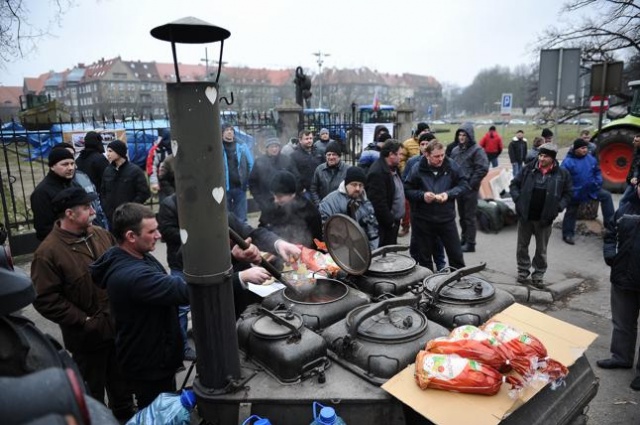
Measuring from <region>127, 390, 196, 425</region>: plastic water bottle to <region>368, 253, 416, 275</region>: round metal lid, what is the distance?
1.54 metres

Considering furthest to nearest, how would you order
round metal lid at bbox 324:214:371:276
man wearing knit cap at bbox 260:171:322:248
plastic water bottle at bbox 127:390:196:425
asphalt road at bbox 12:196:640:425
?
man wearing knit cap at bbox 260:171:322:248
asphalt road at bbox 12:196:640:425
round metal lid at bbox 324:214:371:276
plastic water bottle at bbox 127:390:196:425

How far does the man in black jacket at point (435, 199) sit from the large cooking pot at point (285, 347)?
3.48 m

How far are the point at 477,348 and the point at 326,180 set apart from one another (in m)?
4.48

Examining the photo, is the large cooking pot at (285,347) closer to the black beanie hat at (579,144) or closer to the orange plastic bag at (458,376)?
the orange plastic bag at (458,376)

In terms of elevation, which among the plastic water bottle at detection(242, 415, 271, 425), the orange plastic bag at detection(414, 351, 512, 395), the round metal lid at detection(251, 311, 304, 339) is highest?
the round metal lid at detection(251, 311, 304, 339)

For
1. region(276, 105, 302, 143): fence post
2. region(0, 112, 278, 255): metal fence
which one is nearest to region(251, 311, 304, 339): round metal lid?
region(0, 112, 278, 255): metal fence

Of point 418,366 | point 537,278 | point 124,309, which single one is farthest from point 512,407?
point 537,278

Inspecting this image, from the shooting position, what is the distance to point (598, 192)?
780cm

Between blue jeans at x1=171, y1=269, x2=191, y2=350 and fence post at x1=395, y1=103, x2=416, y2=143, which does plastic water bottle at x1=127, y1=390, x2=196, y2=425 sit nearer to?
blue jeans at x1=171, y1=269, x2=191, y2=350

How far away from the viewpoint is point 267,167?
22.3 ft

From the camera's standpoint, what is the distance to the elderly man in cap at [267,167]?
6.64 metres

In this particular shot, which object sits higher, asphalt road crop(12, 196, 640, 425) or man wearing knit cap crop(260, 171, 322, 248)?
man wearing knit cap crop(260, 171, 322, 248)

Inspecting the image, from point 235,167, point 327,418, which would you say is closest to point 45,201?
point 235,167

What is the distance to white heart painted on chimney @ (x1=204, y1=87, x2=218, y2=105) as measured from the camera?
73.3 inches
